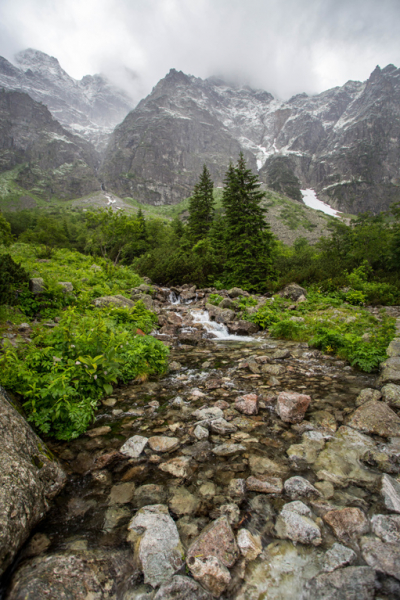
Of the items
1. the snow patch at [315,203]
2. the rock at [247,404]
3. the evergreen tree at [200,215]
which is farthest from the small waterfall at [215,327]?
the snow patch at [315,203]

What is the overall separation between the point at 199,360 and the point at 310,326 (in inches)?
197

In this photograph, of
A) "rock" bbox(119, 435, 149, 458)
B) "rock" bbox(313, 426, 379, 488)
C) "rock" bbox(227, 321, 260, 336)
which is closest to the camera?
"rock" bbox(313, 426, 379, 488)

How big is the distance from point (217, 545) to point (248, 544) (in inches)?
10.7

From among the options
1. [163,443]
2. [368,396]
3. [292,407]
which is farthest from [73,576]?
[368,396]

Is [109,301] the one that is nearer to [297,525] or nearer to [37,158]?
[297,525]

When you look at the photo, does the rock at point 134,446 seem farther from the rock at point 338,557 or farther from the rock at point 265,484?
the rock at point 338,557

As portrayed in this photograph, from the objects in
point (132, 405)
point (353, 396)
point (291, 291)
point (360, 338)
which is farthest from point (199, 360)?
point (291, 291)

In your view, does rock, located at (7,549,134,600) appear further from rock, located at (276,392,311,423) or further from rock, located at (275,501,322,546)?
rock, located at (276,392,311,423)

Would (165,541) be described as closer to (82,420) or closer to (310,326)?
(82,420)

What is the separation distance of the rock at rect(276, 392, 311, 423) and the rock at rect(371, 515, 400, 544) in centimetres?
174

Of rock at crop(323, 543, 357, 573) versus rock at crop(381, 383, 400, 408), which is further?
rock at crop(381, 383, 400, 408)

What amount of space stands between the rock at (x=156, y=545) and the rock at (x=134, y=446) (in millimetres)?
881

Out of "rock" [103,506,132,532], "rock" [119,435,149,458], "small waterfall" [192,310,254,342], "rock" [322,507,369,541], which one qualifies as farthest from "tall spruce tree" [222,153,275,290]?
"rock" [103,506,132,532]

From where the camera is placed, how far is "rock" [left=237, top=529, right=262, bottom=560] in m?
2.09
